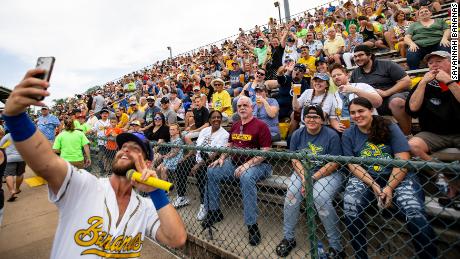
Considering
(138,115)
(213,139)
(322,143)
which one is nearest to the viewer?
(322,143)

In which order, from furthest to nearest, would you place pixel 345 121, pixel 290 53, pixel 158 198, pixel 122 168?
pixel 290 53, pixel 345 121, pixel 122 168, pixel 158 198

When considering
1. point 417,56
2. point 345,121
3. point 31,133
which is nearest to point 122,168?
point 31,133

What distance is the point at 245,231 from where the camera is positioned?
12.3 feet

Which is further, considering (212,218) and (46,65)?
(212,218)

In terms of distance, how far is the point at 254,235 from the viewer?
332 cm

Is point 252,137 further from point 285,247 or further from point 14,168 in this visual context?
point 14,168

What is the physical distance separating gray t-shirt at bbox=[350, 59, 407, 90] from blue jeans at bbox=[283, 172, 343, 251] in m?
2.07

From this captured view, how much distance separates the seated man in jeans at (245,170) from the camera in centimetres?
347

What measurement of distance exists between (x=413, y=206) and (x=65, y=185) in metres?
2.73

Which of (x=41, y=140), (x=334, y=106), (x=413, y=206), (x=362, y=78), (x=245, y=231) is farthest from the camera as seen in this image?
(x=362, y=78)

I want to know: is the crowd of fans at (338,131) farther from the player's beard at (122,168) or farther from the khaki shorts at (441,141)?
the player's beard at (122,168)

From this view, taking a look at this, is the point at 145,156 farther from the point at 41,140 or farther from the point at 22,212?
the point at 22,212

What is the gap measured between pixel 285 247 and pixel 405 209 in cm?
130

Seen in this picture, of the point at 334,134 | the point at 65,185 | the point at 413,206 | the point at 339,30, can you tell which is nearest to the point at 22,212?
the point at 65,185
